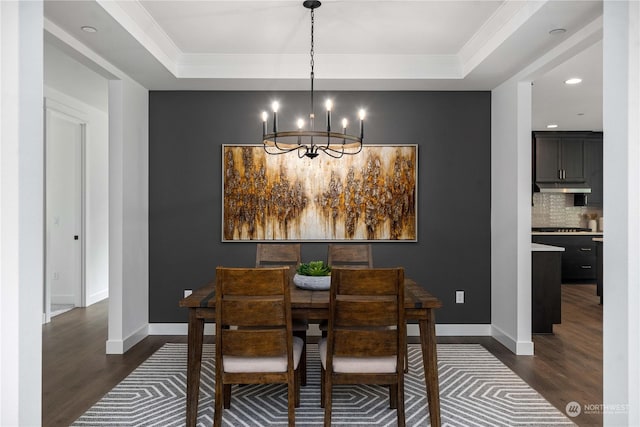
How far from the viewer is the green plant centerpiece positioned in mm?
2865

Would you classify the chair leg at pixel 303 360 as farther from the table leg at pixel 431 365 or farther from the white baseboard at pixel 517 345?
the white baseboard at pixel 517 345

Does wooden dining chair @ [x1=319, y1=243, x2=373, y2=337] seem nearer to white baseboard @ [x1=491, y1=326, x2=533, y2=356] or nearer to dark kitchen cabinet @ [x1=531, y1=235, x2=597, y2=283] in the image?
white baseboard @ [x1=491, y1=326, x2=533, y2=356]

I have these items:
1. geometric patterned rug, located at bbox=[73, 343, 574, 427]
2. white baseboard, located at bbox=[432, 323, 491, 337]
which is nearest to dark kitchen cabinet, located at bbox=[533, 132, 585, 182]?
white baseboard, located at bbox=[432, 323, 491, 337]

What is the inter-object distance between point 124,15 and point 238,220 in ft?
7.02

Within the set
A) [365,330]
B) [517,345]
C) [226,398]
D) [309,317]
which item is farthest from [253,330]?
[517,345]

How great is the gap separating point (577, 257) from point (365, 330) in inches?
253

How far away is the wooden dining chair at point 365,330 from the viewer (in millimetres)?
2299

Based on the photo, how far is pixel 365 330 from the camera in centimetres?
238

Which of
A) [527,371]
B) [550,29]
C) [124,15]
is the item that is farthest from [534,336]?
[124,15]

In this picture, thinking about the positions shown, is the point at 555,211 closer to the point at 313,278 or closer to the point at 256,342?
the point at 313,278

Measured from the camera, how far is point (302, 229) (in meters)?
4.51
